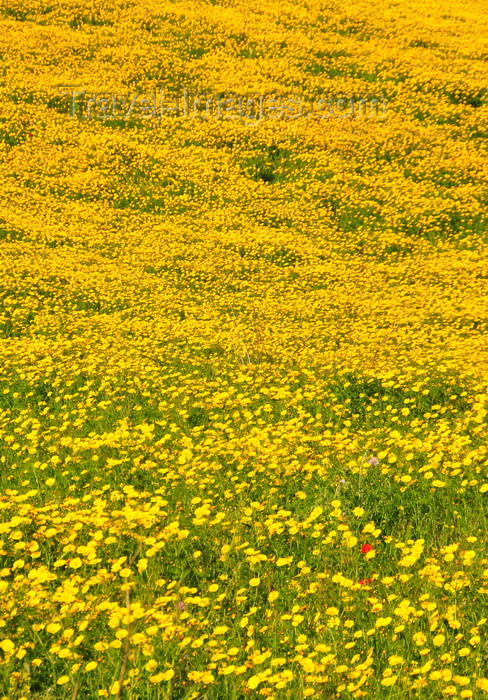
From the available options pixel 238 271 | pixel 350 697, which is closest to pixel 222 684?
pixel 350 697

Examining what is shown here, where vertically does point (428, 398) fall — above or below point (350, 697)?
below

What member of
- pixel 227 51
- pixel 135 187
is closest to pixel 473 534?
pixel 135 187

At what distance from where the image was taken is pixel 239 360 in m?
7.96

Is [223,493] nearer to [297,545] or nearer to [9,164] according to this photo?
[297,545]

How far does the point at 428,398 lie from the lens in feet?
21.5

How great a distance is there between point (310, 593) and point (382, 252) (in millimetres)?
10697

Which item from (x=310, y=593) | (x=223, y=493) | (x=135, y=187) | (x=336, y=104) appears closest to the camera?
(x=310, y=593)

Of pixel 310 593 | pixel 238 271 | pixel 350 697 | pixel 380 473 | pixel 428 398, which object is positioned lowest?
pixel 238 271

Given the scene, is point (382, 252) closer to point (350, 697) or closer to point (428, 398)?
point (428, 398)

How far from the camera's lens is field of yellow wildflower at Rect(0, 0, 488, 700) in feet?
9.46

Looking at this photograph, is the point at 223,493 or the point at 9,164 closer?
the point at 223,493

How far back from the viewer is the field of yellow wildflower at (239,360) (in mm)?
2883

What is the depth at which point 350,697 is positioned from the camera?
8.05ft

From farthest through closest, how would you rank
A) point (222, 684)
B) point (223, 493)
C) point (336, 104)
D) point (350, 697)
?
point (336, 104), point (223, 493), point (222, 684), point (350, 697)
